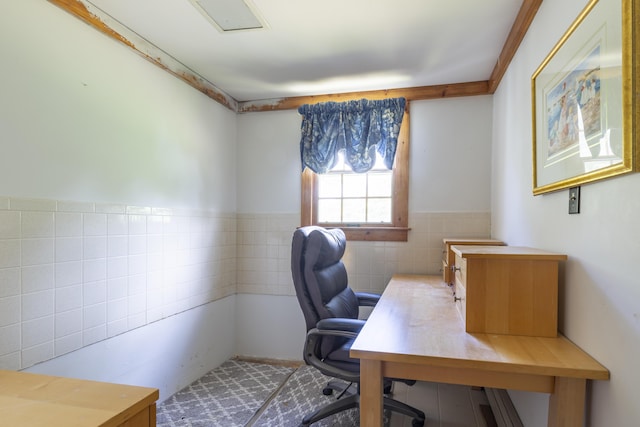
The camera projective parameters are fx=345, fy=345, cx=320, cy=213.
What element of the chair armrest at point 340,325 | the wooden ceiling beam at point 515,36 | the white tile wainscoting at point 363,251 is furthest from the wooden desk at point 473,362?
the wooden ceiling beam at point 515,36

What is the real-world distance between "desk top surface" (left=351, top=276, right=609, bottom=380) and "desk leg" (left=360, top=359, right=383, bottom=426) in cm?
6

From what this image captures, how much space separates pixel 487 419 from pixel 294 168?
239cm

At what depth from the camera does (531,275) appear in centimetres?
135

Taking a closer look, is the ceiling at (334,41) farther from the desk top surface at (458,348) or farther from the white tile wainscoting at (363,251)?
the desk top surface at (458,348)

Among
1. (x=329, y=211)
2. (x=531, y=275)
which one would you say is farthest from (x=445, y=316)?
(x=329, y=211)

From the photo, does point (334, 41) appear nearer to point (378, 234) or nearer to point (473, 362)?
point (378, 234)

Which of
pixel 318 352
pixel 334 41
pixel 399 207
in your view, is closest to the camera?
pixel 318 352

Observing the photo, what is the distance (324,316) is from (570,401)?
3.74 ft

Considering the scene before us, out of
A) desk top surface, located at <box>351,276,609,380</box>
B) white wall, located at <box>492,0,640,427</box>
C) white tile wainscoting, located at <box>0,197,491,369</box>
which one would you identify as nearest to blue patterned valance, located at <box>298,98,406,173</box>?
white tile wainscoting, located at <box>0,197,491,369</box>

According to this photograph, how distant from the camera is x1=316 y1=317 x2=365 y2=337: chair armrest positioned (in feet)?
5.83

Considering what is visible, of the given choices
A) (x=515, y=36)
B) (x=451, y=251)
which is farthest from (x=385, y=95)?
(x=451, y=251)

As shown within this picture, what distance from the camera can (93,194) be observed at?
1886 millimetres

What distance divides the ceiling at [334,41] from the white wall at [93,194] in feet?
0.86

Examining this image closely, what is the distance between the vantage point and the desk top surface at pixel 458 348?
1.09 metres
